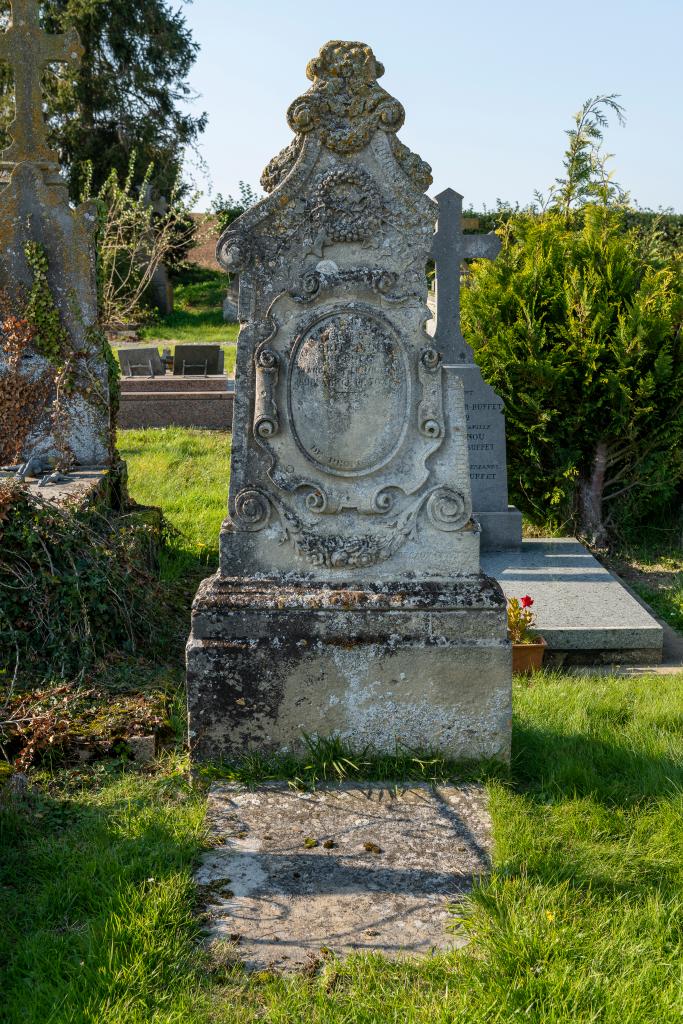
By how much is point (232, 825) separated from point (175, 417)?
8.98 meters

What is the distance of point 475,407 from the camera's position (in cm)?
770

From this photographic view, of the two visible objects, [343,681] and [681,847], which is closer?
[681,847]

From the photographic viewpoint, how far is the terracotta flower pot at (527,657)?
5180mm

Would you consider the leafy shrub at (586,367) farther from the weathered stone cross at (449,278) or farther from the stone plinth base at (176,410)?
the stone plinth base at (176,410)

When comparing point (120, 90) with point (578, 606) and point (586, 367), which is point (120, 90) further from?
point (578, 606)

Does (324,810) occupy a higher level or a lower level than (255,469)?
lower

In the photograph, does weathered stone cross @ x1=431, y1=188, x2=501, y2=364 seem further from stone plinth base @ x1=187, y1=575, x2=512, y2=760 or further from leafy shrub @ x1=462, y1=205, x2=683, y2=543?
stone plinth base @ x1=187, y1=575, x2=512, y2=760

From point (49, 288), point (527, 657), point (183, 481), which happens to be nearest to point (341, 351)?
point (527, 657)

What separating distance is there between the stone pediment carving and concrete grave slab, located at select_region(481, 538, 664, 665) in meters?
2.06

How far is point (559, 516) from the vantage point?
8.52 meters

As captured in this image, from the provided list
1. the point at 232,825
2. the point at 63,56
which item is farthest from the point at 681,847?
the point at 63,56

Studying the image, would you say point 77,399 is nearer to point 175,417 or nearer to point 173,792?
point 173,792

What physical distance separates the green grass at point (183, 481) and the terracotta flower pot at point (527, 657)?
2.41 m

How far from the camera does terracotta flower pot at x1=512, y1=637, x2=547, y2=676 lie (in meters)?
5.18
